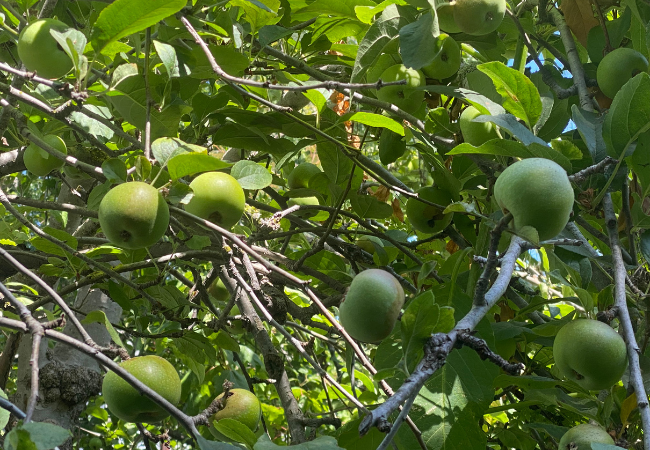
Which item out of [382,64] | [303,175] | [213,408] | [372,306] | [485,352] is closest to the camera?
[485,352]

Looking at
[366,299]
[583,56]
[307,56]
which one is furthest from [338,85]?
[583,56]

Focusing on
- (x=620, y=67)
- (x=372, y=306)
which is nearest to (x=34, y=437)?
(x=372, y=306)

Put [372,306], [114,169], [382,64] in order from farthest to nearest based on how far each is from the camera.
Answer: [382,64], [114,169], [372,306]

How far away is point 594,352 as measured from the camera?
4.24 ft

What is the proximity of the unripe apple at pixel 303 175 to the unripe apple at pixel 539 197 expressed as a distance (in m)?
1.29

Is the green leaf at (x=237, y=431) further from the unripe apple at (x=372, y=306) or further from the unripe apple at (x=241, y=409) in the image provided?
the unripe apple at (x=372, y=306)

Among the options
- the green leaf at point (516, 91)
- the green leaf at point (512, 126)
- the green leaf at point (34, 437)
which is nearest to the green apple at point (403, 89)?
the green leaf at point (516, 91)

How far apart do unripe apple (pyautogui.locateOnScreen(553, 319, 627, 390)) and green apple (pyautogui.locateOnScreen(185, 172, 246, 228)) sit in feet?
2.82

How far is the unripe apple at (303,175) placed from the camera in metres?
2.31

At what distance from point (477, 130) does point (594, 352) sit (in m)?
0.67

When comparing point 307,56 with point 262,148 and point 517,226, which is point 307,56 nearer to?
point 262,148

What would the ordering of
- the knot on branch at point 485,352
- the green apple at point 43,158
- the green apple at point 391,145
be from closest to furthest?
the knot on branch at point 485,352
the green apple at point 43,158
the green apple at point 391,145

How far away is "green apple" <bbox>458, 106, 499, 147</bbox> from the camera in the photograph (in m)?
1.61

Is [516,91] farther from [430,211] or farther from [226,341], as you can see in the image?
[226,341]
